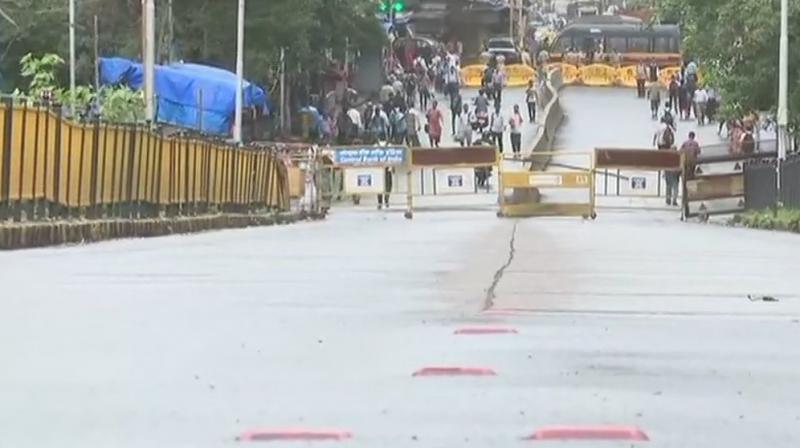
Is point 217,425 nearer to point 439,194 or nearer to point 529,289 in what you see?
point 529,289

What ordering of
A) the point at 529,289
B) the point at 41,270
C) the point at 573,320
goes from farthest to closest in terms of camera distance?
the point at 41,270, the point at 529,289, the point at 573,320

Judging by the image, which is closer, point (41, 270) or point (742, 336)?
point (742, 336)

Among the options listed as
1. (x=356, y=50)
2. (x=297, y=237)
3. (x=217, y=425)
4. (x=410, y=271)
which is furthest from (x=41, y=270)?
(x=356, y=50)

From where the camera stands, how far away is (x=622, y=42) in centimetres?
10425

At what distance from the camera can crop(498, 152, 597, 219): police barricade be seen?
39.5 metres

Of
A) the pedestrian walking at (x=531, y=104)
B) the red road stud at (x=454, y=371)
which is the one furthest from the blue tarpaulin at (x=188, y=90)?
the red road stud at (x=454, y=371)

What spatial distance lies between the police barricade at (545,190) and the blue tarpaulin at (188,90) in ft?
25.7

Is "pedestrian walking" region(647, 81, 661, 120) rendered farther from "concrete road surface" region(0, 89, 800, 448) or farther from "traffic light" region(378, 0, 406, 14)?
"concrete road surface" region(0, 89, 800, 448)

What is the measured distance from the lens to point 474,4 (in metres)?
117

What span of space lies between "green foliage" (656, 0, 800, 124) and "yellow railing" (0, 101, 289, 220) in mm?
9937

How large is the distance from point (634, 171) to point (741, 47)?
8.20 m

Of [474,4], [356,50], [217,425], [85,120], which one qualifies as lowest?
[217,425]

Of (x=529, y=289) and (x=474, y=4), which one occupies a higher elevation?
(x=474, y=4)

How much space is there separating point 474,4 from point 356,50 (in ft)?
176
